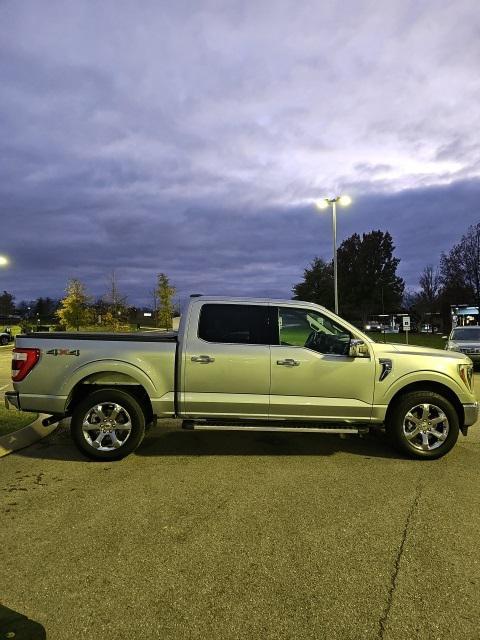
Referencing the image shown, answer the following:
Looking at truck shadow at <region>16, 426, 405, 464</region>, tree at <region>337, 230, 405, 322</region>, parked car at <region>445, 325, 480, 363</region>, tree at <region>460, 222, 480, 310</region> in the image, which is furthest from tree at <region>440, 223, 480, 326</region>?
truck shadow at <region>16, 426, 405, 464</region>

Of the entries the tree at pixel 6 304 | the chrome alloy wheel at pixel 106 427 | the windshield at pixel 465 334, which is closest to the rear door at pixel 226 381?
the chrome alloy wheel at pixel 106 427

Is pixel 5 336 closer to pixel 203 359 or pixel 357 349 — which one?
pixel 203 359

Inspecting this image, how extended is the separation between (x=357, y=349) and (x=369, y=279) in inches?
2667

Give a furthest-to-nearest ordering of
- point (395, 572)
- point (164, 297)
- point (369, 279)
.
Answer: point (369, 279) < point (164, 297) < point (395, 572)

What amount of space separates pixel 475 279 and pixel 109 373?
47.9 m

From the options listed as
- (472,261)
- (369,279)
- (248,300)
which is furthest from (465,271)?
(248,300)

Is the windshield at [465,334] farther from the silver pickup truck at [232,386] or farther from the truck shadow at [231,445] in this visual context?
the silver pickup truck at [232,386]

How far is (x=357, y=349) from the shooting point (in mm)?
5695

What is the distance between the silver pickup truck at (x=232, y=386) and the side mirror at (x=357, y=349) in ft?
0.04

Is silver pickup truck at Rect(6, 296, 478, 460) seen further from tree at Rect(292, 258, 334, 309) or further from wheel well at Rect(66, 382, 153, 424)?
tree at Rect(292, 258, 334, 309)

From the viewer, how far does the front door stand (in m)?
5.67

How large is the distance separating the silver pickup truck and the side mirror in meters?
0.01

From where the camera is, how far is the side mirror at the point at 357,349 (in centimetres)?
566

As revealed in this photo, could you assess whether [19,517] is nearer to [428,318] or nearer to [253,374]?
[253,374]
